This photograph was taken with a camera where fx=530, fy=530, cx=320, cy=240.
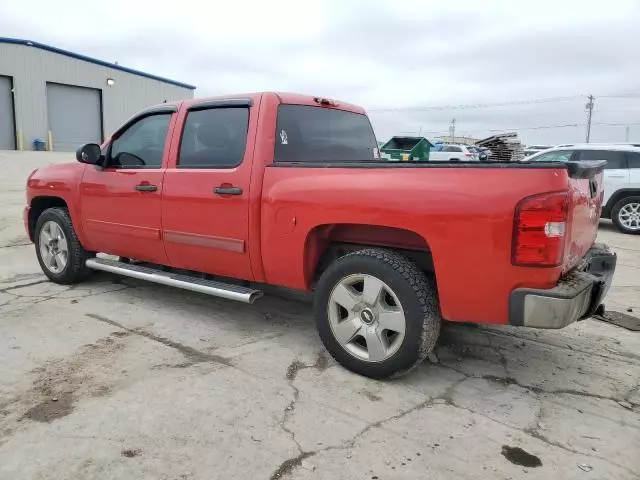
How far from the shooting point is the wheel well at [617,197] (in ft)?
34.0

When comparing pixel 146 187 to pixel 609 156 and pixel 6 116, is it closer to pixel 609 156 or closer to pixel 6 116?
pixel 609 156

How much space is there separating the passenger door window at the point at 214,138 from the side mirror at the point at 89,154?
99 centimetres

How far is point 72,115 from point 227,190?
27591 millimetres

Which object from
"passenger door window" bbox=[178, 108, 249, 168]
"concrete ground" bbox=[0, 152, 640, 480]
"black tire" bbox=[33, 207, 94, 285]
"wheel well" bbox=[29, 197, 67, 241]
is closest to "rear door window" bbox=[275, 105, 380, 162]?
"passenger door window" bbox=[178, 108, 249, 168]

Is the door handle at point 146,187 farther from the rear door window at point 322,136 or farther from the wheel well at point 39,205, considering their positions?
the wheel well at point 39,205

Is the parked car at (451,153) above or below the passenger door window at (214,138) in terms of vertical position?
above

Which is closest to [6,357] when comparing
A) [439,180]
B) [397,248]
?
[397,248]

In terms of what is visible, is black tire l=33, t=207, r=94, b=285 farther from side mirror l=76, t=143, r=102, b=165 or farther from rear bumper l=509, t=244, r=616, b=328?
rear bumper l=509, t=244, r=616, b=328

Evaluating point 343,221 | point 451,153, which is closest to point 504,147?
point 451,153

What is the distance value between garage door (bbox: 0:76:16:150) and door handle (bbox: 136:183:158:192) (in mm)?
24495

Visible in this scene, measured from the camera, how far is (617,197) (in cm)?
1055

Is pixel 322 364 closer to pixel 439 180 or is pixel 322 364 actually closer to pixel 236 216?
pixel 236 216

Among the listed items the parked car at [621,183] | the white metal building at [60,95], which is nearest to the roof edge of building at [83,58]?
the white metal building at [60,95]

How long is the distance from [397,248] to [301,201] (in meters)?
0.69
